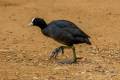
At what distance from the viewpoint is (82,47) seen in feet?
43.4

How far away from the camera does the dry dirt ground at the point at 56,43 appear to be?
1052cm

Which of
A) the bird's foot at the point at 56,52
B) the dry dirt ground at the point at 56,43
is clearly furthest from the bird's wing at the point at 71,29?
the dry dirt ground at the point at 56,43

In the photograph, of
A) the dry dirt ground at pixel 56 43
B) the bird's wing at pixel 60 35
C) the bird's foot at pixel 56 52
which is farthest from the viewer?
the bird's foot at pixel 56 52

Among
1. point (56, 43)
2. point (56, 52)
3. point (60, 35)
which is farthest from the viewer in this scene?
point (56, 43)

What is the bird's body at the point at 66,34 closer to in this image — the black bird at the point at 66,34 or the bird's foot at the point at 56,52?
the black bird at the point at 66,34

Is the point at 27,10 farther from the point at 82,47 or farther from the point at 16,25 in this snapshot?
the point at 82,47

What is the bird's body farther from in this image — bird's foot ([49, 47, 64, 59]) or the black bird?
bird's foot ([49, 47, 64, 59])

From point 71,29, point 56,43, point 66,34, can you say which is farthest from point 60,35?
point 56,43

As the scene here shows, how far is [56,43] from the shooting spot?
13805 millimetres

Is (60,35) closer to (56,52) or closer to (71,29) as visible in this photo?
(71,29)

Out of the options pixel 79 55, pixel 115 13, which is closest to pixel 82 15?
pixel 115 13

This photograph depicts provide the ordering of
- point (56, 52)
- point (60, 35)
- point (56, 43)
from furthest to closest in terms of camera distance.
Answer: point (56, 43), point (56, 52), point (60, 35)

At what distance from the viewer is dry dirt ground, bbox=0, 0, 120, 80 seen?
10520 mm

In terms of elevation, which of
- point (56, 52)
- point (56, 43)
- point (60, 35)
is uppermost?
point (60, 35)
